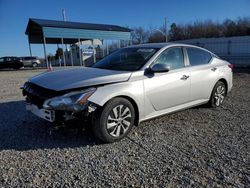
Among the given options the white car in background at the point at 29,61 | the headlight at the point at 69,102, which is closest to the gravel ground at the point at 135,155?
the headlight at the point at 69,102

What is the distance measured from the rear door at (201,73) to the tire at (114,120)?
1697mm

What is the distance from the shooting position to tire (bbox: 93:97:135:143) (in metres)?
3.46

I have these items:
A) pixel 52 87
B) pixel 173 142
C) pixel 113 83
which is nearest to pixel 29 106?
pixel 52 87

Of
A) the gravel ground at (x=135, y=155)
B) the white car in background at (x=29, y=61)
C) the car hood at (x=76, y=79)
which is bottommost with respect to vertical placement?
the gravel ground at (x=135, y=155)

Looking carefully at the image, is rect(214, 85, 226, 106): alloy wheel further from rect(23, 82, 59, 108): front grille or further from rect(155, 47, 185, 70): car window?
rect(23, 82, 59, 108): front grille

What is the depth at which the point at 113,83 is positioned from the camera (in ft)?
11.9

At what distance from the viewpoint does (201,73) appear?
16.4 feet

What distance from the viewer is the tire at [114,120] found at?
3.46 meters

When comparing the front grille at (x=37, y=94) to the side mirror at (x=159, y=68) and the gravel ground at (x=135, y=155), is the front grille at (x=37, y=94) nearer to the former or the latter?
the gravel ground at (x=135, y=155)

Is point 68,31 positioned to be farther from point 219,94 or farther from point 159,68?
point 159,68

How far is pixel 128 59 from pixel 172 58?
86 cm

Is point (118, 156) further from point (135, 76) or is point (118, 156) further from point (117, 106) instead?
point (135, 76)

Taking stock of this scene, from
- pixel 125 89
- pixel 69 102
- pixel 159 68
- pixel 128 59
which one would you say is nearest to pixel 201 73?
pixel 159 68

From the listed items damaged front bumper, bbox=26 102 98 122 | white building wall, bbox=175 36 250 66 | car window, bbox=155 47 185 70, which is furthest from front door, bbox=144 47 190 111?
white building wall, bbox=175 36 250 66
